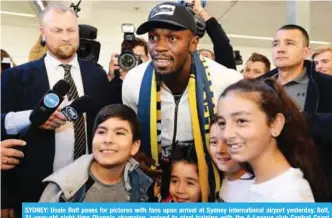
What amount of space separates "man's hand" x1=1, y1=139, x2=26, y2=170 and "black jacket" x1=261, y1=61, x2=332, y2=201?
1.71ft

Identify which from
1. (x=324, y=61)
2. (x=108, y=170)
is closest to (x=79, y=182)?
(x=108, y=170)

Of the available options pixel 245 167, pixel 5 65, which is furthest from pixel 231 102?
pixel 5 65

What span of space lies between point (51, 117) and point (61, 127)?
0.06 metres

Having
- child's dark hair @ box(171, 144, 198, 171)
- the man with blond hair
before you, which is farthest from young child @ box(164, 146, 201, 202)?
the man with blond hair

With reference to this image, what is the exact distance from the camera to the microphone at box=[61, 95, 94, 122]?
81cm

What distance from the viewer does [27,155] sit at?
2.77 feet

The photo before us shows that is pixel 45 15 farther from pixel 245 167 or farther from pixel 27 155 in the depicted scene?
pixel 245 167

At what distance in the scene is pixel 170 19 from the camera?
82cm

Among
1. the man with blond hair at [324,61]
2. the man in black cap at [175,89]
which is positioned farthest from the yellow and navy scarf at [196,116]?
the man with blond hair at [324,61]

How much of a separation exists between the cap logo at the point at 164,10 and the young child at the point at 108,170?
186mm

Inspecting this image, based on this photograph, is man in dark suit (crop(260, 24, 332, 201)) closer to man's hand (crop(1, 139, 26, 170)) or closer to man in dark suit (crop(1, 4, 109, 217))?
man in dark suit (crop(1, 4, 109, 217))

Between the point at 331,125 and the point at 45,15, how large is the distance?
59 cm

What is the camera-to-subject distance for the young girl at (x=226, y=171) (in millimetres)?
794

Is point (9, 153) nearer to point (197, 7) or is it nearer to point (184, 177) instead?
point (184, 177)
